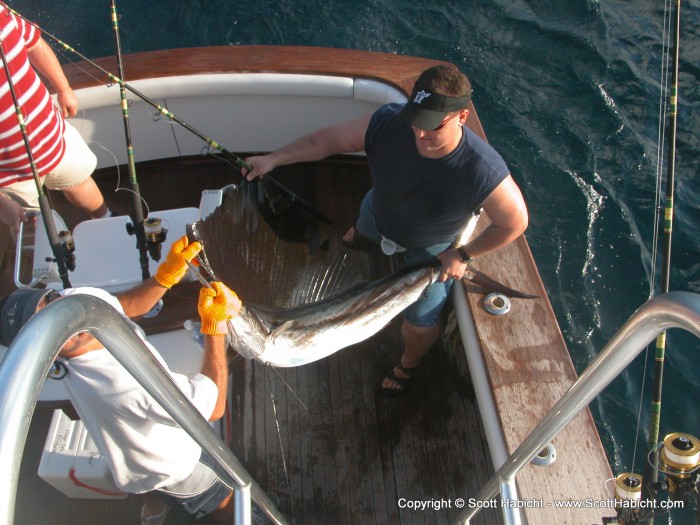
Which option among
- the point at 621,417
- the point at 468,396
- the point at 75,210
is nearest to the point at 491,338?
the point at 468,396

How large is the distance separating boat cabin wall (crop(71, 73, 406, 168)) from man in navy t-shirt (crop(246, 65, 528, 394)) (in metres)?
0.58

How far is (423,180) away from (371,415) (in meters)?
0.99

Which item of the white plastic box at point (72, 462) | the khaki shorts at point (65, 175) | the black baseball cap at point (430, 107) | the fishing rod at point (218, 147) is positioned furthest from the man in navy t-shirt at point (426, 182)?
the white plastic box at point (72, 462)

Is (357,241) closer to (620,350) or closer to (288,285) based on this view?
(288,285)

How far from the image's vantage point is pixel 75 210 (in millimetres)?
2867

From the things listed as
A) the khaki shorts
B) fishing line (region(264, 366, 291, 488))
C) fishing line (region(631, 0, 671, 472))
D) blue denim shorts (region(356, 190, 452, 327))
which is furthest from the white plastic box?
fishing line (region(631, 0, 671, 472))

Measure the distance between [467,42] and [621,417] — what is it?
10.2 feet

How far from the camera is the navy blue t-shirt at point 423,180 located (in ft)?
5.90

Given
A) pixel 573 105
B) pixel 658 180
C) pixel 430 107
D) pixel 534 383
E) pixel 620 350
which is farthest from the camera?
pixel 573 105

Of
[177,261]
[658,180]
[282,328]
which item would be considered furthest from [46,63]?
[658,180]

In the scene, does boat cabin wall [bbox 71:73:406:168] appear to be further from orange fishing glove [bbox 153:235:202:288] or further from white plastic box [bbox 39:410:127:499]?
white plastic box [bbox 39:410:127:499]

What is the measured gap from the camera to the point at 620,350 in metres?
0.86

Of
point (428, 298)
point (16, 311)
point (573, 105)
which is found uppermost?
point (16, 311)

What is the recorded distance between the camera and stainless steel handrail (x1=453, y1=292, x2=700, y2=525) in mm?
726
